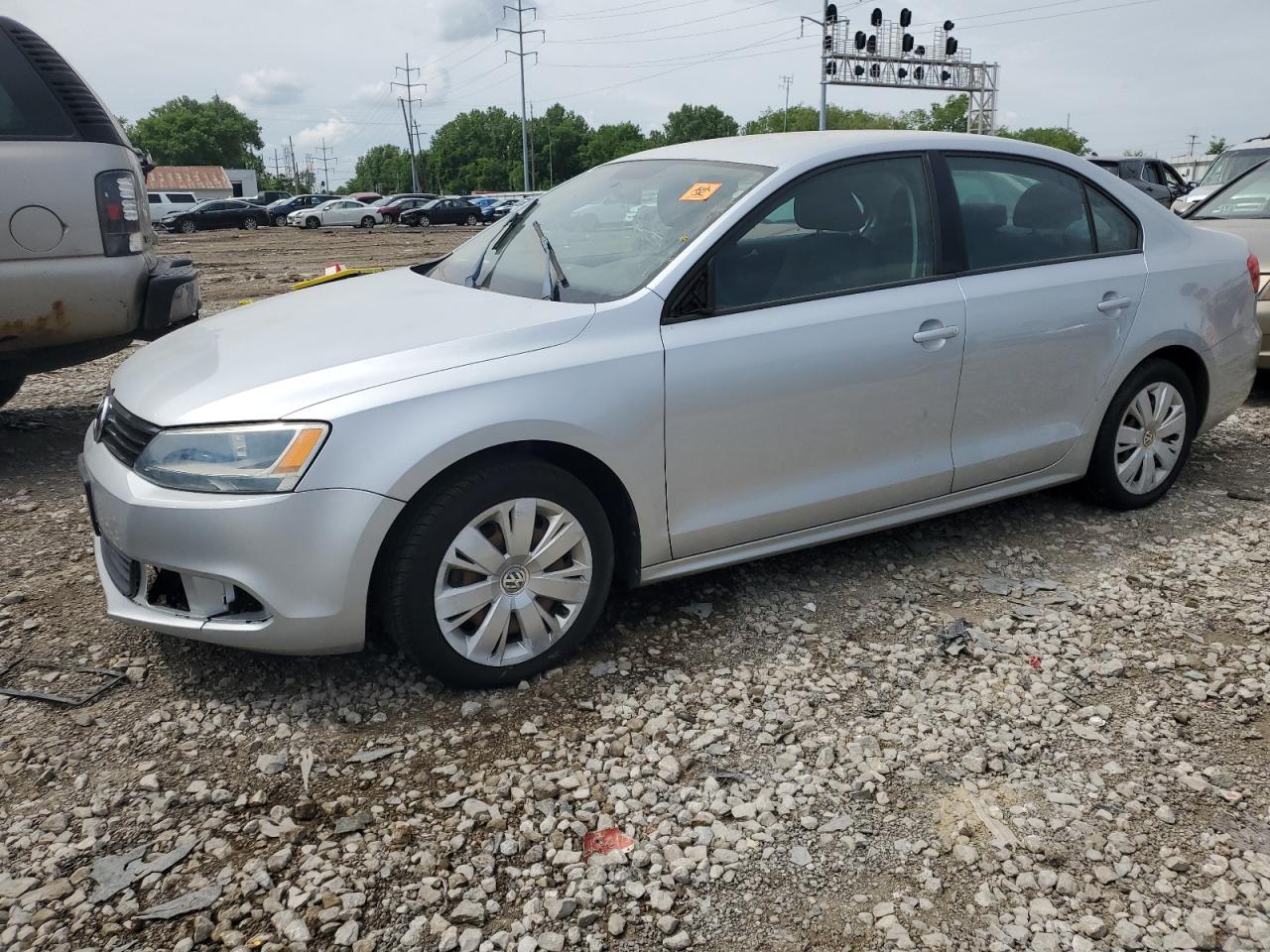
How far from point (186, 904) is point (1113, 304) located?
391 cm

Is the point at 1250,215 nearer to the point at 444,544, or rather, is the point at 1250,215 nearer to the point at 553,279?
the point at 553,279

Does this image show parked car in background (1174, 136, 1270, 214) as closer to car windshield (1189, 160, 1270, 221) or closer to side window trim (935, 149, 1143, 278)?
car windshield (1189, 160, 1270, 221)

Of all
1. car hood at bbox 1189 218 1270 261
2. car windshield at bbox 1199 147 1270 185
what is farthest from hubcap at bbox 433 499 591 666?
car windshield at bbox 1199 147 1270 185

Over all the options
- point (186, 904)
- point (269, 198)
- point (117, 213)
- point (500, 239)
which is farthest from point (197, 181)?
point (186, 904)

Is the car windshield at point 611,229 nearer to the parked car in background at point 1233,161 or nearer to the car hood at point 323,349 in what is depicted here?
the car hood at point 323,349

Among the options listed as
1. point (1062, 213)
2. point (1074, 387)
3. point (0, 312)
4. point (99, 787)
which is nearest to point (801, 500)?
point (1074, 387)

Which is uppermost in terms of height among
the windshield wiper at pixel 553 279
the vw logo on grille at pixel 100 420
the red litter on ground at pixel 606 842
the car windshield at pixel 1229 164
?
the car windshield at pixel 1229 164

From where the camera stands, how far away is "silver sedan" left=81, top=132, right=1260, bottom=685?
280cm

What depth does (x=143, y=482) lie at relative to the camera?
2.87 metres

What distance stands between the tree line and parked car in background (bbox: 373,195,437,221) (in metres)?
58.1

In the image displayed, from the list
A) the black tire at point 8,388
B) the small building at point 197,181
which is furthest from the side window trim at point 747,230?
the small building at point 197,181

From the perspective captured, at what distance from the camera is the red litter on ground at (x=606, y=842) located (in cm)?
244

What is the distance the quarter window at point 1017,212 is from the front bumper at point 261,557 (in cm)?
252

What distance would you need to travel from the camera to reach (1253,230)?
6.61 metres
